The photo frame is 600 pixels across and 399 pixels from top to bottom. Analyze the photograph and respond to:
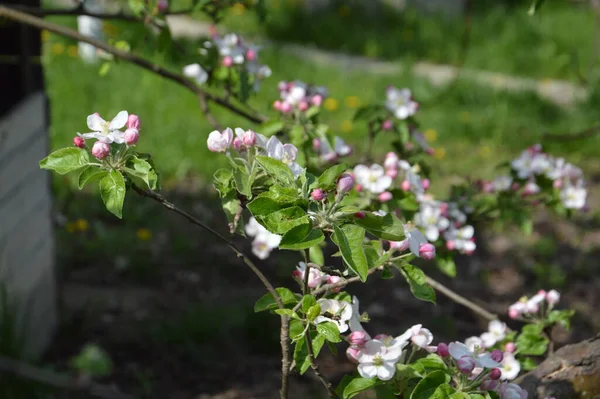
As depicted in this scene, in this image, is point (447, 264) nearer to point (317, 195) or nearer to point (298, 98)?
point (298, 98)

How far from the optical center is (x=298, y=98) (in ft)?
7.09

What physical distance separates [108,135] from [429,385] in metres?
0.64

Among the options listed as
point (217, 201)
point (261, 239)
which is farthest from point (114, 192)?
point (217, 201)

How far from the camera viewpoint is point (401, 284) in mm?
4000

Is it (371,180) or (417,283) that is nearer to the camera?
(417,283)

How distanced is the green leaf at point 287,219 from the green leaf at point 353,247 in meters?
0.05

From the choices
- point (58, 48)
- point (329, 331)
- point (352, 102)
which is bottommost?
point (58, 48)

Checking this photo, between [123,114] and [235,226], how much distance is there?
267mm

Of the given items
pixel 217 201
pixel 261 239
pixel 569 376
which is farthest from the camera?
pixel 217 201

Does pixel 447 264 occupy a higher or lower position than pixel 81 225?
higher

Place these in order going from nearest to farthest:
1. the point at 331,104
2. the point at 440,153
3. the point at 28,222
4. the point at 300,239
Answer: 1. the point at 300,239
2. the point at 28,222
3. the point at 440,153
4. the point at 331,104

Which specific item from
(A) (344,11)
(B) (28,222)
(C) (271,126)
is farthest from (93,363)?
(A) (344,11)

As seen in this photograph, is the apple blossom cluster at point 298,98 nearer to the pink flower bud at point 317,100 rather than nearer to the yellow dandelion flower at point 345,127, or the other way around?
the pink flower bud at point 317,100

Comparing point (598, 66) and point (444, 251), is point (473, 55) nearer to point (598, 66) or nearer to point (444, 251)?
point (598, 66)
